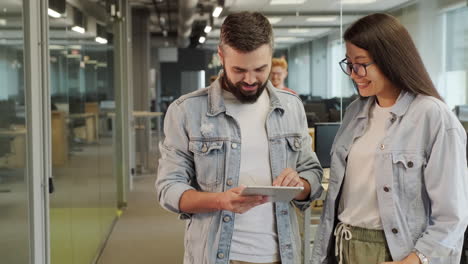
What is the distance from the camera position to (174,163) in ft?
6.03

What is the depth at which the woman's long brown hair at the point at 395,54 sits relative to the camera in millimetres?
1770

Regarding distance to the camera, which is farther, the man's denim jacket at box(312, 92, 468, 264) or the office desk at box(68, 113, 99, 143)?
the office desk at box(68, 113, 99, 143)

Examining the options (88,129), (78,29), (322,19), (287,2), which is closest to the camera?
(78,29)

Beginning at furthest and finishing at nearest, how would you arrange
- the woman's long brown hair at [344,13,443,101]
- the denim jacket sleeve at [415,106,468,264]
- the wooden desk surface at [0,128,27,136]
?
the wooden desk surface at [0,128,27,136]
the woman's long brown hair at [344,13,443,101]
the denim jacket sleeve at [415,106,468,264]

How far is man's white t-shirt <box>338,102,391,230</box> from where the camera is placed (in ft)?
5.98

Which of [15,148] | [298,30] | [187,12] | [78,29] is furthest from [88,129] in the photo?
[187,12]

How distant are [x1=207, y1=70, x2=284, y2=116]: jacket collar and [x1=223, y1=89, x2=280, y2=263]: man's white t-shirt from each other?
0.09 feet

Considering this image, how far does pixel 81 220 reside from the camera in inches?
181

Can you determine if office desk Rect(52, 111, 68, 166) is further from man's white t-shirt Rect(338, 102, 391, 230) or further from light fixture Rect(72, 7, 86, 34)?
man's white t-shirt Rect(338, 102, 391, 230)

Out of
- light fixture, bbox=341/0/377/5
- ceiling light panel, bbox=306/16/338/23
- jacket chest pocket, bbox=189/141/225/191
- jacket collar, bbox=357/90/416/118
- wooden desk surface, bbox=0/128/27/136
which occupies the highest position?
light fixture, bbox=341/0/377/5

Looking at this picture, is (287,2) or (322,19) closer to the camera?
(322,19)

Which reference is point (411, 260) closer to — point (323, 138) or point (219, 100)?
point (219, 100)

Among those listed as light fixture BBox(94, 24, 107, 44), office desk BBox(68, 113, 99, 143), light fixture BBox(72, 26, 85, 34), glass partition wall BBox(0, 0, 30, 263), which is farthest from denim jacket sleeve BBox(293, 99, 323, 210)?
light fixture BBox(94, 24, 107, 44)

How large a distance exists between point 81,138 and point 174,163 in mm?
2854
